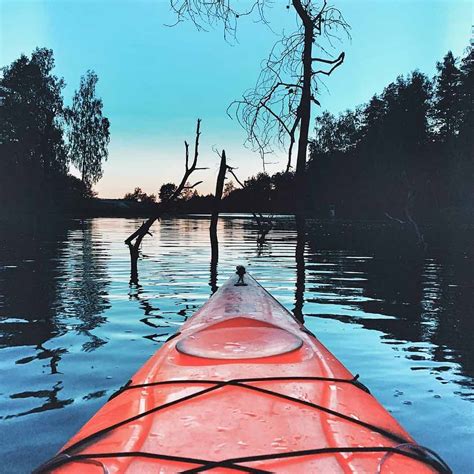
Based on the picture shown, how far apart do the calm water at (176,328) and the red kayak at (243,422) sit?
106 cm

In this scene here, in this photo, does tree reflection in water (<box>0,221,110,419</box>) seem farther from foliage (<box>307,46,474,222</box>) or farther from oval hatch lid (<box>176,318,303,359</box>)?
foliage (<box>307,46,474,222</box>)

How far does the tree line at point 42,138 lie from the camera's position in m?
48.4

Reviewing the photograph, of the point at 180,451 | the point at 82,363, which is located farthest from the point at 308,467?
the point at 82,363

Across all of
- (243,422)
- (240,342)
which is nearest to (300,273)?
(240,342)

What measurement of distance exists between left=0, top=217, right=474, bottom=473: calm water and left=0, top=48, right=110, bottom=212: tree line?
1583 inches

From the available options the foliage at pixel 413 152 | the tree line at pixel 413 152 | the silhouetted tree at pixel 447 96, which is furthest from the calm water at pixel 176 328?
the silhouetted tree at pixel 447 96

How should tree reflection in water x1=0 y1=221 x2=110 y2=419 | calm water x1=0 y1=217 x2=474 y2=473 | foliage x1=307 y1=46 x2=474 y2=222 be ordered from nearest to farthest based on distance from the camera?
1. calm water x1=0 y1=217 x2=474 y2=473
2. tree reflection in water x1=0 y1=221 x2=110 y2=419
3. foliage x1=307 y1=46 x2=474 y2=222

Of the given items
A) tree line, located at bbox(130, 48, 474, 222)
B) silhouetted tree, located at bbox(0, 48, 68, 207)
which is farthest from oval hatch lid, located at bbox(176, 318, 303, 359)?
silhouetted tree, located at bbox(0, 48, 68, 207)

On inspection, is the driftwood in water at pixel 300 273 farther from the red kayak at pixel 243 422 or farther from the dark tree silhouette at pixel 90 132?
the dark tree silhouette at pixel 90 132

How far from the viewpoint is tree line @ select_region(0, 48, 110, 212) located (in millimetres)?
48375

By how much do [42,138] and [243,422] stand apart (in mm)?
53123

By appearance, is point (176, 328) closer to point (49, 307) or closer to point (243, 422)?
point (49, 307)

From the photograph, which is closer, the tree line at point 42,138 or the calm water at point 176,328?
the calm water at point 176,328

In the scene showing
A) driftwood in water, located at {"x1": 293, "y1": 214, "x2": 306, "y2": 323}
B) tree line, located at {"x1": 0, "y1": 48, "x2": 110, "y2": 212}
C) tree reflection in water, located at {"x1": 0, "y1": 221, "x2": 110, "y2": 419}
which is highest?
tree line, located at {"x1": 0, "y1": 48, "x2": 110, "y2": 212}
